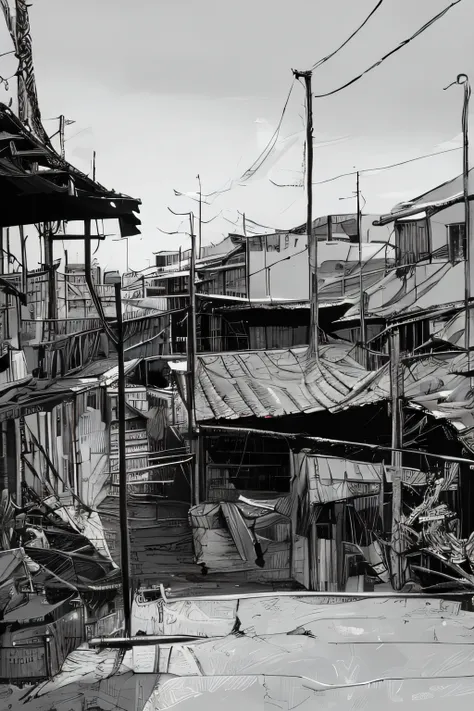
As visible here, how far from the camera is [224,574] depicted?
89.4 inches

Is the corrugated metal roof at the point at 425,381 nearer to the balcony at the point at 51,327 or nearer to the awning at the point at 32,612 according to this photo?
the balcony at the point at 51,327

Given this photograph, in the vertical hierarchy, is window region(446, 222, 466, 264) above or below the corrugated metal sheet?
above

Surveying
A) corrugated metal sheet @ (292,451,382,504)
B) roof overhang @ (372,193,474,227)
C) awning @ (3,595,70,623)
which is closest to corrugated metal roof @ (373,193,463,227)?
roof overhang @ (372,193,474,227)

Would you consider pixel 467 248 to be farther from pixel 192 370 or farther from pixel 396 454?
pixel 192 370

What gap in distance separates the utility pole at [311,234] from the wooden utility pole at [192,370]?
422 millimetres

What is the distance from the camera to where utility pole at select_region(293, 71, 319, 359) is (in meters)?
2.25

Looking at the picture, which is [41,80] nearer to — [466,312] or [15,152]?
[15,152]

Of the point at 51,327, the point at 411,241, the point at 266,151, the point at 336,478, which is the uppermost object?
the point at 266,151

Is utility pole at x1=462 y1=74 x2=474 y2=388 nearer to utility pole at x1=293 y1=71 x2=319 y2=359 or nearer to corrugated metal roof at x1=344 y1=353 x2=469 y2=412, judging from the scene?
corrugated metal roof at x1=344 y1=353 x2=469 y2=412

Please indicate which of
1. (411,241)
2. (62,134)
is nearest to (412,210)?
(411,241)

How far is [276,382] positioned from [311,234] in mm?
556

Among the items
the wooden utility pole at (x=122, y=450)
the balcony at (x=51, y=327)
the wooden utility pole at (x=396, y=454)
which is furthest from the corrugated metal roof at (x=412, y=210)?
the balcony at (x=51, y=327)

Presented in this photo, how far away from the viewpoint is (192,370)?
2266 millimetres

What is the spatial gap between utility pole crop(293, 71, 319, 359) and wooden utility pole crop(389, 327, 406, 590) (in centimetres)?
28
